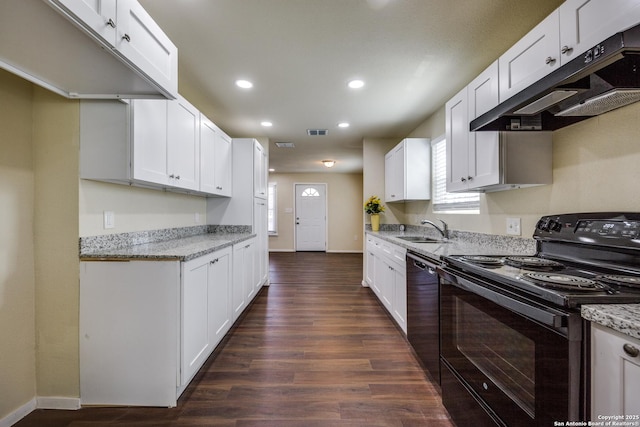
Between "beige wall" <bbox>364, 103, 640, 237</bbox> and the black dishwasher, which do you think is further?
the black dishwasher

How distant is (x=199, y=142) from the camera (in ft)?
8.48

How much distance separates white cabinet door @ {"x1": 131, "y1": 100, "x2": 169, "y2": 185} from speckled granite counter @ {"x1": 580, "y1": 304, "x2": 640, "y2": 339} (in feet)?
7.25

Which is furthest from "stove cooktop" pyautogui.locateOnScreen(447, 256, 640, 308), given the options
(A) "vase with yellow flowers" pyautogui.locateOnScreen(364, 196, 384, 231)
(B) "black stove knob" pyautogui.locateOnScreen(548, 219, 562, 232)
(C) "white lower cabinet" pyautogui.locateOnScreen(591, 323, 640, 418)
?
(A) "vase with yellow flowers" pyautogui.locateOnScreen(364, 196, 384, 231)

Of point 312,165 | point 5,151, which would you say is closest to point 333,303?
point 5,151

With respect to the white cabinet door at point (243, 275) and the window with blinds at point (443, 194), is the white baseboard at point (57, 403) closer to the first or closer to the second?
the white cabinet door at point (243, 275)

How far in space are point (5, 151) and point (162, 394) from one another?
5.37ft

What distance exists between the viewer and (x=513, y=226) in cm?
200

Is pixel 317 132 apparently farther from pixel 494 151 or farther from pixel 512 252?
pixel 512 252

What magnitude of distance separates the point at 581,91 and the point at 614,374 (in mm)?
1128

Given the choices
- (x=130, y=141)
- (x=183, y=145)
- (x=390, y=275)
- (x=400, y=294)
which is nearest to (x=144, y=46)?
(x=130, y=141)

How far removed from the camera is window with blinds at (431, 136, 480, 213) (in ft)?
8.93

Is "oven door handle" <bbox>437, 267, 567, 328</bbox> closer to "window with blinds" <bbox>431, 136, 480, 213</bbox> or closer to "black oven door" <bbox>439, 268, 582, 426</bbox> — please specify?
"black oven door" <bbox>439, 268, 582, 426</bbox>

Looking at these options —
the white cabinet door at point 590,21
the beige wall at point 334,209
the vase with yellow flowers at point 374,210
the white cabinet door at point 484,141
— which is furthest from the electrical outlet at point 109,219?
the beige wall at point 334,209

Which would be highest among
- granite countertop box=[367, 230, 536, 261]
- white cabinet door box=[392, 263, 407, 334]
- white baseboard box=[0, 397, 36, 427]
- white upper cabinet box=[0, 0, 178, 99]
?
white upper cabinet box=[0, 0, 178, 99]
